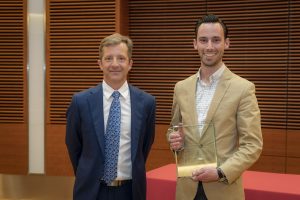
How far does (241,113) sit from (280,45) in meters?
3.50

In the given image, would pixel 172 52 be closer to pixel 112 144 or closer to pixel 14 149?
pixel 14 149

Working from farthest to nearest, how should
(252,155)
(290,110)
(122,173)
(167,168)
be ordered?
(290,110) → (167,168) → (122,173) → (252,155)

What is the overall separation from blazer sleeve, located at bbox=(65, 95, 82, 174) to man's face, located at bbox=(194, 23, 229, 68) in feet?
2.44

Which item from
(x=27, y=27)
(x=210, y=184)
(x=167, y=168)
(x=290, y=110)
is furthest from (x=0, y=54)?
(x=210, y=184)

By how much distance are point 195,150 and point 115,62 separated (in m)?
0.64

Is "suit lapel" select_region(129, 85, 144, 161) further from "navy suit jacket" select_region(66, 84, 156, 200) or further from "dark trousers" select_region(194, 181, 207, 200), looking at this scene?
"dark trousers" select_region(194, 181, 207, 200)

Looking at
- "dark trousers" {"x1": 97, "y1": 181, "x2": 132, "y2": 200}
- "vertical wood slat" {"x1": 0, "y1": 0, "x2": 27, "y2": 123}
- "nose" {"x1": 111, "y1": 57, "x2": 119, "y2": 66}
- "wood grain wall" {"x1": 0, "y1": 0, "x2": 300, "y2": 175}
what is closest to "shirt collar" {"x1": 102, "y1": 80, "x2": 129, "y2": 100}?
"nose" {"x1": 111, "y1": 57, "x2": 119, "y2": 66}

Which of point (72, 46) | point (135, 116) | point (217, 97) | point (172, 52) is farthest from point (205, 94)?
point (72, 46)

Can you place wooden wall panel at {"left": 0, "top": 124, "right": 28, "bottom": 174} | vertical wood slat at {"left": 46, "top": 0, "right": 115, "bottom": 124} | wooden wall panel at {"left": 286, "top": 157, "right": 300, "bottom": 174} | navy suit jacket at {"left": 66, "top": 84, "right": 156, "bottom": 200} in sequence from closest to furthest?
navy suit jacket at {"left": 66, "top": 84, "right": 156, "bottom": 200} → wooden wall panel at {"left": 286, "top": 157, "right": 300, "bottom": 174} → vertical wood slat at {"left": 46, "top": 0, "right": 115, "bottom": 124} → wooden wall panel at {"left": 0, "top": 124, "right": 28, "bottom": 174}

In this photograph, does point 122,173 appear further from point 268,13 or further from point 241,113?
point 268,13

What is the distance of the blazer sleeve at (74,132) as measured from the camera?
7.30 ft

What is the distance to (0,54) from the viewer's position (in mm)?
5844

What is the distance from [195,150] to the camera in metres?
1.99

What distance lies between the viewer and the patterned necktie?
84.4 inches
